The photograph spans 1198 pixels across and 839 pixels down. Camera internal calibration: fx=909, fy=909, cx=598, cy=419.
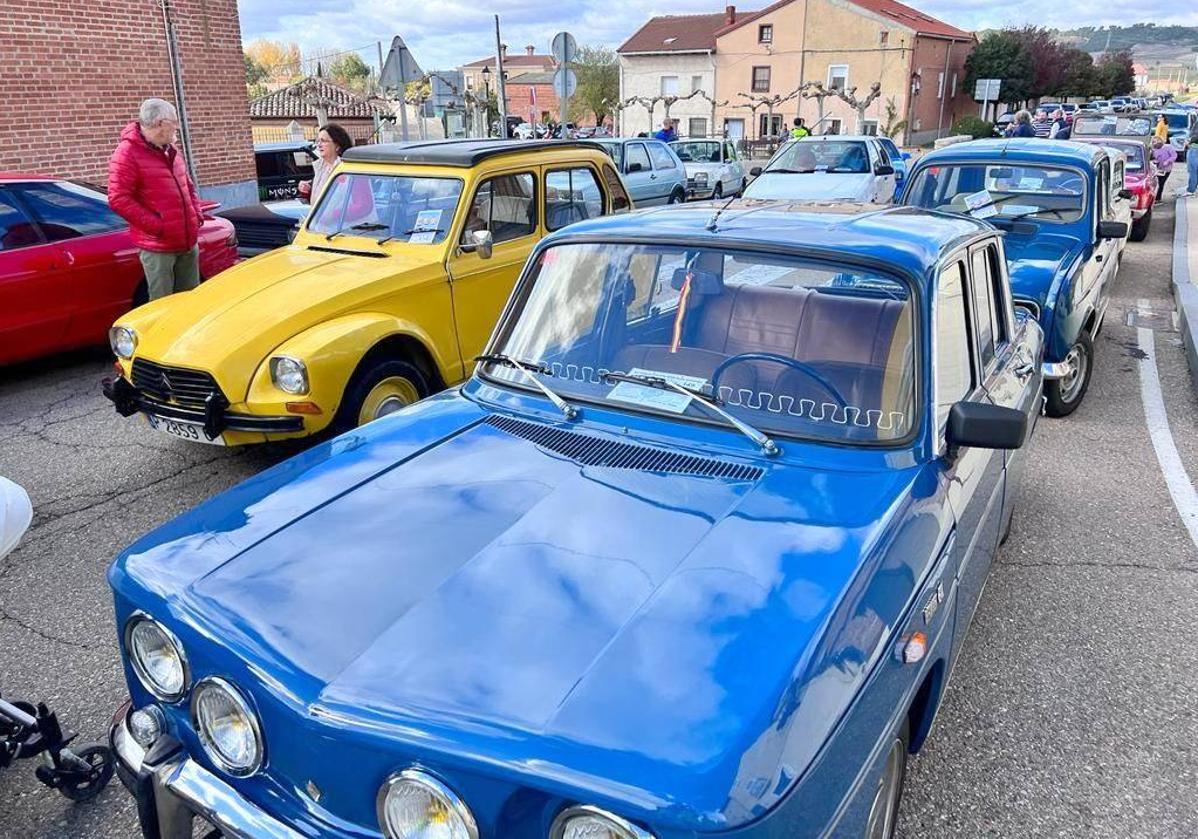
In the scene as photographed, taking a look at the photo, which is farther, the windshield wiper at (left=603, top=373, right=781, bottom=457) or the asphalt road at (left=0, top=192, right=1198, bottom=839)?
the asphalt road at (left=0, top=192, right=1198, bottom=839)

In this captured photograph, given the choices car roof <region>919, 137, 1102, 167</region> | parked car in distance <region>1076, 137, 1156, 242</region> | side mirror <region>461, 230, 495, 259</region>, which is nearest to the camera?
side mirror <region>461, 230, 495, 259</region>

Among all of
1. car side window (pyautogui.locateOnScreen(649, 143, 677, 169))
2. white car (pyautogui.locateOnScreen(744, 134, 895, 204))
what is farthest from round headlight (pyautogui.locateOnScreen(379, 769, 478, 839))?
car side window (pyautogui.locateOnScreen(649, 143, 677, 169))

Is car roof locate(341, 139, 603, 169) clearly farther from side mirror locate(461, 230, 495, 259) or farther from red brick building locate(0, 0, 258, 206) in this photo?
red brick building locate(0, 0, 258, 206)

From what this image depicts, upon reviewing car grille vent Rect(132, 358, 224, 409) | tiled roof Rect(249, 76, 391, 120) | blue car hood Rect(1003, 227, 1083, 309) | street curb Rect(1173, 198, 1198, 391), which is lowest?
street curb Rect(1173, 198, 1198, 391)

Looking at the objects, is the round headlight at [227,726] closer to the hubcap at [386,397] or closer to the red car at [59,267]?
the hubcap at [386,397]

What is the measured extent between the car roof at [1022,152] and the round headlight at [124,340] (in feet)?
21.1

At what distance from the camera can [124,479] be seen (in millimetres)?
5473

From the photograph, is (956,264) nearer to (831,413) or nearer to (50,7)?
(831,413)

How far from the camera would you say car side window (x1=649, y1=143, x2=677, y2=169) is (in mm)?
17156

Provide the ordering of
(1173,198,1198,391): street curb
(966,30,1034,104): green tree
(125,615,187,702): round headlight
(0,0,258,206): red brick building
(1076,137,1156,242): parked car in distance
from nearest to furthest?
(125,615,187,702): round headlight < (1173,198,1198,391): street curb < (0,0,258,206): red brick building < (1076,137,1156,242): parked car in distance < (966,30,1034,104): green tree

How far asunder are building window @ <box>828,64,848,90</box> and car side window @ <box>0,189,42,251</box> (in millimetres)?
51105

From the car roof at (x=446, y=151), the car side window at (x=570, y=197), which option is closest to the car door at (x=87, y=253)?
the car roof at (x=446, y=151)

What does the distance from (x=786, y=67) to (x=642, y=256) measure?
5532 centimetres

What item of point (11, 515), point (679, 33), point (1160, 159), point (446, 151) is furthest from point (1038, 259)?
point (679, 33)
